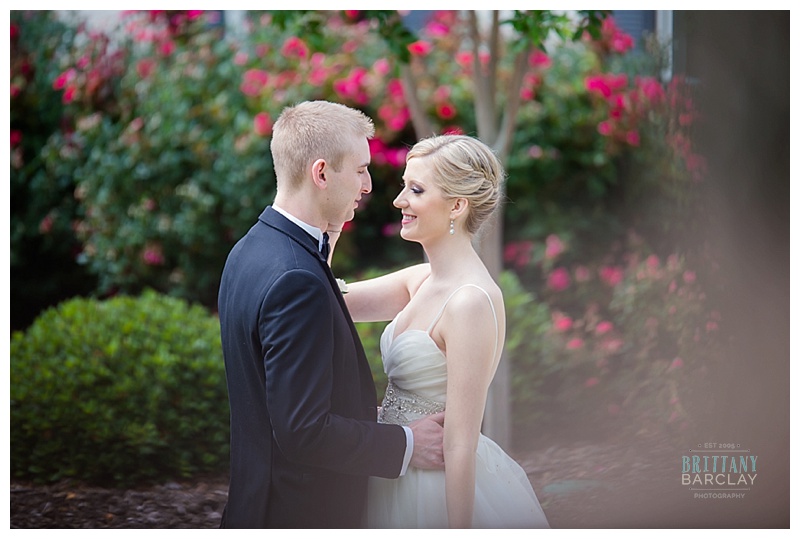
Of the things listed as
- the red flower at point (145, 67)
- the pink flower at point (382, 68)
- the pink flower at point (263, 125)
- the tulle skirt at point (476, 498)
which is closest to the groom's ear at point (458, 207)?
the tulle skirt at point (476, 498)

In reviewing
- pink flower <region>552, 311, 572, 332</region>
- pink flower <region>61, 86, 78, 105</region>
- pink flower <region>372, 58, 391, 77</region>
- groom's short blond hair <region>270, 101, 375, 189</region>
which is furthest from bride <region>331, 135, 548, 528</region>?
pink flower <region>61, 86, 78, 105</region>

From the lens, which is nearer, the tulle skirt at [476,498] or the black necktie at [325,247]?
the black necktie at [325,247]

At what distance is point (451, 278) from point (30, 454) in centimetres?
231

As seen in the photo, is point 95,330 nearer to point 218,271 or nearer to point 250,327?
point 218,271

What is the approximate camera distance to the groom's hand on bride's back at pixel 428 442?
229 centimetres

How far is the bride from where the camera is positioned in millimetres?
2213

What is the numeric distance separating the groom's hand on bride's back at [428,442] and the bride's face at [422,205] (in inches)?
18.8

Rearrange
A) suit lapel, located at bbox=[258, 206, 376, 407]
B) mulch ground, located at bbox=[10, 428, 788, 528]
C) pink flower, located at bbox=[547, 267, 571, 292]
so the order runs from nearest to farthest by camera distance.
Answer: suit lapel, located at bbox=[258, 206, 376, 407]
mulch ground, located at bbox=[10, 428, 788, 528]
pink flower, located at bbox=[547, 267, 571, 292]

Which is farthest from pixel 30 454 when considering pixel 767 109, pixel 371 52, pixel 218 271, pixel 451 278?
pixel 767 109

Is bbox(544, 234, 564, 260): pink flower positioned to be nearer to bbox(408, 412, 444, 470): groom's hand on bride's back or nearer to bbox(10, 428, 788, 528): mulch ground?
bbox(10, 428, 788, 528): mulch ground

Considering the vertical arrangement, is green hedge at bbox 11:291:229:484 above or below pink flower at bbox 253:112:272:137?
below

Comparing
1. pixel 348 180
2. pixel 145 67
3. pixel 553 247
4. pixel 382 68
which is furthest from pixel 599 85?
pixel 348 180

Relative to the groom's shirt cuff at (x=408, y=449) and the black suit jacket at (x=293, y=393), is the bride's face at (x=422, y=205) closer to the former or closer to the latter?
the black suit jacket at (x=293, y=393)

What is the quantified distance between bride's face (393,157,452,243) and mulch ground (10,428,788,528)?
5.68 ft
